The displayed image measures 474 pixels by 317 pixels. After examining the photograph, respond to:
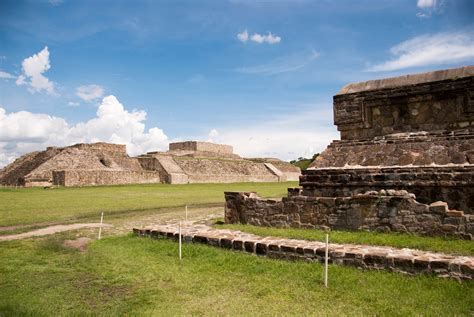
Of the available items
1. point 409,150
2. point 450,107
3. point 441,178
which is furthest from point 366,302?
point 450,107

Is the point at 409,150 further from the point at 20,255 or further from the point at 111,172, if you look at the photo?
the point at 111,172

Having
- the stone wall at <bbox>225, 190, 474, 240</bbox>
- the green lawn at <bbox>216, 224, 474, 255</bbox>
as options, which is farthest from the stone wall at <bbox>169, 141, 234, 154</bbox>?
the green lawn at <bbox>216, 224, 474, 255</bbox>

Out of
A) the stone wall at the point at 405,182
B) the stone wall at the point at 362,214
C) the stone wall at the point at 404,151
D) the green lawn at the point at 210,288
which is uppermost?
the stone wall at the point at 404,151

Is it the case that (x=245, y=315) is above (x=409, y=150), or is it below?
below

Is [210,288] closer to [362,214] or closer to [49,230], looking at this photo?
[362,214]

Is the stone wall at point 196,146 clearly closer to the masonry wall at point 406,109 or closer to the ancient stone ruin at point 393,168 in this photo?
the ancient stone ruin at point 393,168

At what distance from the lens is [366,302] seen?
4348 mm

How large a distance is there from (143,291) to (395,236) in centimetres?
415

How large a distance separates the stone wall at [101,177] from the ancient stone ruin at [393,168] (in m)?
24.6

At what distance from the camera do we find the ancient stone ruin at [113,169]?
3170cm

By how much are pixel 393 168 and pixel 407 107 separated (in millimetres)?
2070

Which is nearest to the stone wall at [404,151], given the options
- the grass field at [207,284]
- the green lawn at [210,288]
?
the grass field at [207,284]

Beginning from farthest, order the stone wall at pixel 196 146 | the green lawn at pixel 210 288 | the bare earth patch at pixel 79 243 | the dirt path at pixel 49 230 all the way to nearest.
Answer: the stone wall at pixel 196 146 → the dirt path at pixel 49 230 → the bare earth patch at pixel 79 243 → the green lawn at pixel 210 288

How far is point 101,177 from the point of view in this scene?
32562 millimetres
